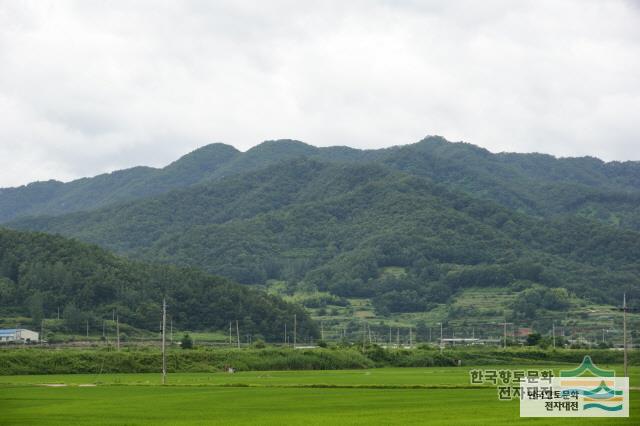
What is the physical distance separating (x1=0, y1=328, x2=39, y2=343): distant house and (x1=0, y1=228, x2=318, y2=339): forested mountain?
39.5 feet

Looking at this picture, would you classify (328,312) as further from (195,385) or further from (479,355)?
(195,385)

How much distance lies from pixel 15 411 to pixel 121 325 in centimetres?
8123

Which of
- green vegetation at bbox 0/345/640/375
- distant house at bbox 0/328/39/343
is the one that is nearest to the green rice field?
green vegetation at bbox 0/345/640/375

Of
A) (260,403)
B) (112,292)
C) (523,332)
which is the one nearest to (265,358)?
(260,403)

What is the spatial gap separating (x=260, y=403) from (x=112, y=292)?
296 feet

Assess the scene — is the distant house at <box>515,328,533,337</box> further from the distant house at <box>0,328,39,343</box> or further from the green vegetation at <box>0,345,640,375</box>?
the distant house at <box>0,328,39,343</box>

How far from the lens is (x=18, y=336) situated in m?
104

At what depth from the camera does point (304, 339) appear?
136000mm

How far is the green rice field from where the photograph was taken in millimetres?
35688

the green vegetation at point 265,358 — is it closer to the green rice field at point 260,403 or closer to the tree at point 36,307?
the green rice field at point 260,403

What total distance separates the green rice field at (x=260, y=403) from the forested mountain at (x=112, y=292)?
6197 cm

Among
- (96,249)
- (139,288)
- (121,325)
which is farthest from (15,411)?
(96,249)

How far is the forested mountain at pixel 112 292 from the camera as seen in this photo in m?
126

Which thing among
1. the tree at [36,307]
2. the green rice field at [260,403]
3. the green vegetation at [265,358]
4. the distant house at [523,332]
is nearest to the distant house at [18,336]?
the tree at [36,307]
